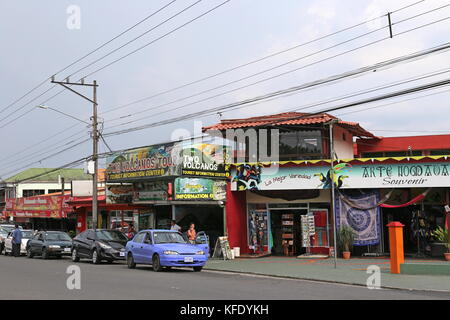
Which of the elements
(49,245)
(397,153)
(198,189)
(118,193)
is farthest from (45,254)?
(397,153)

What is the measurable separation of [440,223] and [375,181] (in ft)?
10.9

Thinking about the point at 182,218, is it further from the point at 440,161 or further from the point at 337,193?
the point at 440,161

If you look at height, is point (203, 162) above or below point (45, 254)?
above

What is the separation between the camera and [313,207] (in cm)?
2453

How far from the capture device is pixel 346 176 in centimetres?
2303

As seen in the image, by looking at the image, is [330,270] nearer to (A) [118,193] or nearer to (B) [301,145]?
(B) [301,145]

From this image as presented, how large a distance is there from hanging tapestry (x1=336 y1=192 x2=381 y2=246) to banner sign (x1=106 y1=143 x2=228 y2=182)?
547 centimetres

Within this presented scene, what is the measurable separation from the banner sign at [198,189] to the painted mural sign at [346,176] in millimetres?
679

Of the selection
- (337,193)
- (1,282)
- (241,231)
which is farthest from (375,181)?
(1,282)

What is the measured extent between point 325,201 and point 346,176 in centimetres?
178

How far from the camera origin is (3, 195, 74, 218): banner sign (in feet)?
128

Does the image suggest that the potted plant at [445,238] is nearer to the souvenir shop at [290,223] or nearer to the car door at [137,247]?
the souvenir shop at [290,223]

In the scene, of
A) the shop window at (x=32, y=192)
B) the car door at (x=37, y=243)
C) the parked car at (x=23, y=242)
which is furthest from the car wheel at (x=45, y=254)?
the shop window at (x=32, y=192)

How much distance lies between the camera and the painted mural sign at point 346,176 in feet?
71.6
